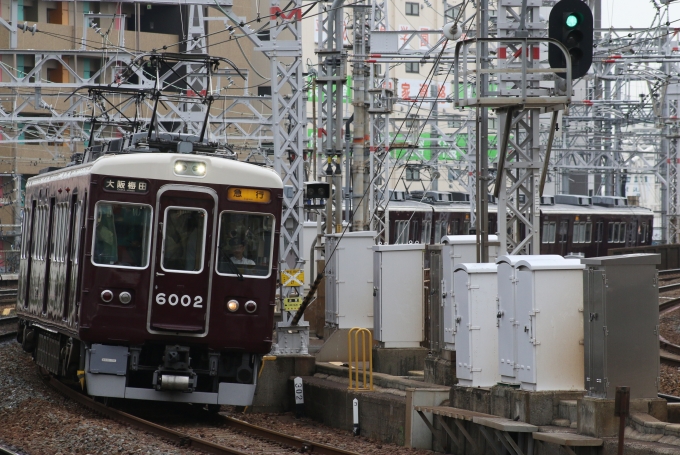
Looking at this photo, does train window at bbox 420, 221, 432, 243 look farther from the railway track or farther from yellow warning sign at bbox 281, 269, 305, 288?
the railway track

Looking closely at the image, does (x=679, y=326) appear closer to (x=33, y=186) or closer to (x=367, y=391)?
(x=367, y=391)

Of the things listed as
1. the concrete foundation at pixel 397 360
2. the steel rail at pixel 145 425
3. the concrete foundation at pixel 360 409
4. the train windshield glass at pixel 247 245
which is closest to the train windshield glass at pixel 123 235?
the train windshield glass at pixel 247 245

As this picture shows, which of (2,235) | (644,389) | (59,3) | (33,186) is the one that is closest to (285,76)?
(33,186)

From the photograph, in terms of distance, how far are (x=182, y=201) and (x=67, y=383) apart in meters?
4.73

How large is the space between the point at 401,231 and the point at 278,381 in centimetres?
2150

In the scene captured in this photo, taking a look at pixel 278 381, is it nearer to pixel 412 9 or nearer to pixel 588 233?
pixel 588 233

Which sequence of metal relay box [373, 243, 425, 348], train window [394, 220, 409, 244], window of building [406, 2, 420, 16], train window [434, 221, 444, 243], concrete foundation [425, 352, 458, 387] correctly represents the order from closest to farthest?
1. concrete foundation [425, 352, 458, 387]
2. metal relay box [373, 243, 425, 348]
3. train window [394, 220, 409, 244]
4. train window [434, 221, 444, 243]
5. window of building [406, 2, 420, 16]

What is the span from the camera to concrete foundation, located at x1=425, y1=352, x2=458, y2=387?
11945 millimetres

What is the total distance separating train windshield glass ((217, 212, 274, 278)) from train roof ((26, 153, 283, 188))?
0.38 meters

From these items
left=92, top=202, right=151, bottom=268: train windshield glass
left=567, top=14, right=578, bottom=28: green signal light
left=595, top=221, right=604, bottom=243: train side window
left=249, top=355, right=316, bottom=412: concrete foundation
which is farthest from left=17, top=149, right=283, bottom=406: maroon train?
left=595, top=221, right=604, bottom=243: train side window

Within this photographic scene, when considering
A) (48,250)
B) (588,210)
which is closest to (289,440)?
(48,250)

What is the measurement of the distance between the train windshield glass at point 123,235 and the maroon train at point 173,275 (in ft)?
0.03

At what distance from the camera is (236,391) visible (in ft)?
39.1

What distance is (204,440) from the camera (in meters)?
10.4
